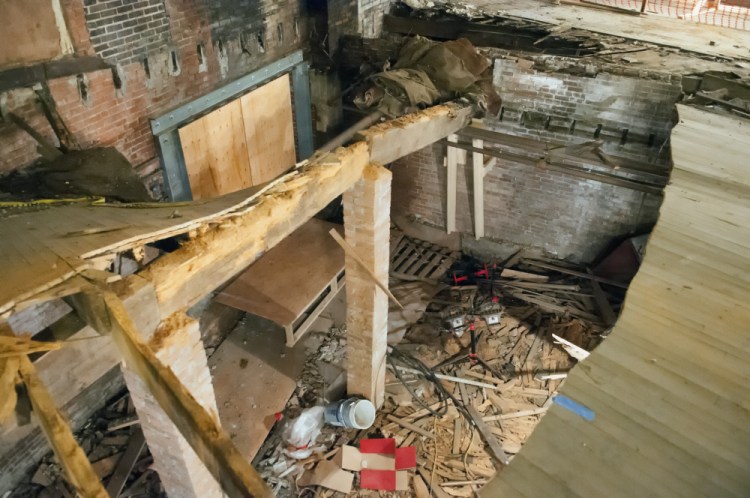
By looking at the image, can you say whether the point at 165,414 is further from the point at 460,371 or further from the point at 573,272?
the point at 573,272

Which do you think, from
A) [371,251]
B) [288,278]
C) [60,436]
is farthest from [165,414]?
[288,278]

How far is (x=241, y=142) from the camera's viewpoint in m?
6.62

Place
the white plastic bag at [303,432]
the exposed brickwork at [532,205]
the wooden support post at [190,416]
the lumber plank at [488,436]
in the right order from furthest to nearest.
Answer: the exposed brickwork at [532,205]
the lumber plank at [488,436]
the white plastic bag at [303,432]
the wooden support post at [190,416]

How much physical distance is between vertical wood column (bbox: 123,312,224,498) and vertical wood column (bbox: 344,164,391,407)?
2.05 metres

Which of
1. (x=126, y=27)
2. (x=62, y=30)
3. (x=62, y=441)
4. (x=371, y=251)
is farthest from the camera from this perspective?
(x=371, y=251)

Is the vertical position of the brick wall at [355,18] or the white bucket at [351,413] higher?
the brick wall at [355,18]

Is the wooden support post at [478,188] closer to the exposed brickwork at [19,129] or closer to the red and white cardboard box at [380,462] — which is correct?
the red and white cardboard box at [380,462]

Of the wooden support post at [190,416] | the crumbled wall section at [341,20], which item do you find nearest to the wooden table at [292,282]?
the crumbled wall section at [341,20]

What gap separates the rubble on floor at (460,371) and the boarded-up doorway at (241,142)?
2.66m

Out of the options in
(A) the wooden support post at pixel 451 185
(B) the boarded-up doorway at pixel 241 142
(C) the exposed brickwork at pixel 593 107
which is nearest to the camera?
(B) the boarded-up doorway at pixel 241 142

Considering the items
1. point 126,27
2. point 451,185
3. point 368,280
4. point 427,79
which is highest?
point 126,27

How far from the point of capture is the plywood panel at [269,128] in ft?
22.0

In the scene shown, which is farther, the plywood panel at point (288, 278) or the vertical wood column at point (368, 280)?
the plywood panel at point (288, 278)

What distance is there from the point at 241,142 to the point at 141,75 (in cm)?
166
